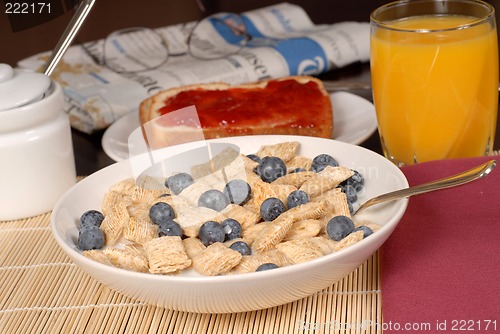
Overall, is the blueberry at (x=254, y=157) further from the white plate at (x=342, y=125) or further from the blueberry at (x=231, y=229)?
the white plate at (x=342, y=125)

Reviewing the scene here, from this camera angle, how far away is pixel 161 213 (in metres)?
0.94

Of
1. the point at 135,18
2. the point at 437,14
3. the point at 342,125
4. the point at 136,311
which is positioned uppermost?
the point at 437,14

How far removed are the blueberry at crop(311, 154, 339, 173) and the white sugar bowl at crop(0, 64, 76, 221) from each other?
1.45 feet

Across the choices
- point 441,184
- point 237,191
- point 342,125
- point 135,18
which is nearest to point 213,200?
point 237,191

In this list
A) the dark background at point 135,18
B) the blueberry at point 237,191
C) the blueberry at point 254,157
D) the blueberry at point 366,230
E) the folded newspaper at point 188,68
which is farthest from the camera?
the dark background at point 135,18

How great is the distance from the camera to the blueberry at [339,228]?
90cm

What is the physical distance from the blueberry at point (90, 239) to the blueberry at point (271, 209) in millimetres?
201

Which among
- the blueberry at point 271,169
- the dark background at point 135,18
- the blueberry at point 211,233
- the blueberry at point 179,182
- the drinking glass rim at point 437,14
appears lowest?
the dark background at point 135,18

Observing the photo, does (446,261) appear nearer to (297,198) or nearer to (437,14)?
(297,198)

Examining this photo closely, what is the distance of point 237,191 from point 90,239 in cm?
20

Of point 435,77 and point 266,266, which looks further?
point 435,77

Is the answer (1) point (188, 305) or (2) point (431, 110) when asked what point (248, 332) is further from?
(2) point (431, 110)

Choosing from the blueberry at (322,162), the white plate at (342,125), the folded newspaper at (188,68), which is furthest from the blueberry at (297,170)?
the folded newspaper at (188,68)

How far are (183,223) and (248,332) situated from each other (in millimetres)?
155
